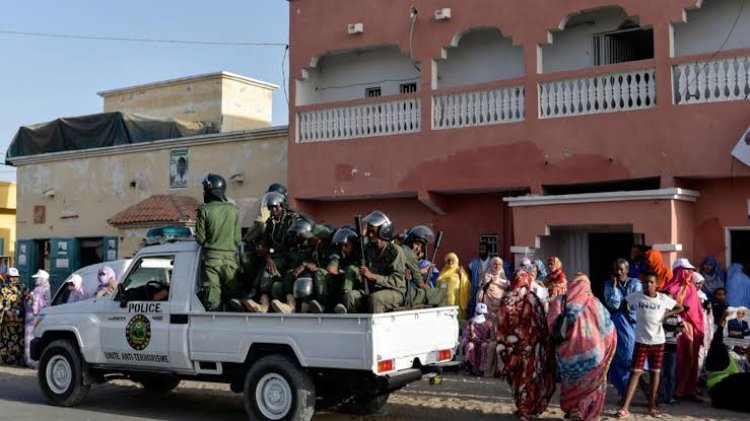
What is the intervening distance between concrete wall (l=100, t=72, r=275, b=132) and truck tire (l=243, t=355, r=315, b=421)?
1679 centimetres

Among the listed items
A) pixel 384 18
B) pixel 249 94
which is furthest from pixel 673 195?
pixel 249 94

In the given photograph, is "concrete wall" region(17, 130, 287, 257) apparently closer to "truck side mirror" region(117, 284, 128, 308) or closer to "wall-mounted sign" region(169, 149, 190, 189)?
"wall-mounted sign" region(169, 149, 190, 189)

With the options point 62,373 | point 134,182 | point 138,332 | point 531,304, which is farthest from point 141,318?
point 134,182

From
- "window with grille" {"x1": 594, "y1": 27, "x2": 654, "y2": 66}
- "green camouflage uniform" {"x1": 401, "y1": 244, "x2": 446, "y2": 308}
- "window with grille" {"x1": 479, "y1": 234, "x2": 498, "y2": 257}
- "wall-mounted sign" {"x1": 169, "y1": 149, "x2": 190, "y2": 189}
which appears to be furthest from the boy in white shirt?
"wall-mounted sign" {"x1": 169, "y1": 149, "x2": 190, "y2": 189}

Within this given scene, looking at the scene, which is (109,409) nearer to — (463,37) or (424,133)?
(424,133)

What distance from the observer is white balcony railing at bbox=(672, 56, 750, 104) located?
1188 centimetres

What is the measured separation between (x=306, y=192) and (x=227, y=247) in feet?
25.6

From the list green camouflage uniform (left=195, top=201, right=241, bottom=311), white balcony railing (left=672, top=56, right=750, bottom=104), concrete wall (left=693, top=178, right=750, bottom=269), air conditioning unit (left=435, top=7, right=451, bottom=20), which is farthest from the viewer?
air conditioning unit (left=435, top=7, right=451, bottom=20)

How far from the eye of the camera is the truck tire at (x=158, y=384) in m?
9.46

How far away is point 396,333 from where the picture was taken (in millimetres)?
7426

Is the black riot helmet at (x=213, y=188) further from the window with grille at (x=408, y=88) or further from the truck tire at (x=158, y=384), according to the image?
the window with grille at (x=408, y=88)

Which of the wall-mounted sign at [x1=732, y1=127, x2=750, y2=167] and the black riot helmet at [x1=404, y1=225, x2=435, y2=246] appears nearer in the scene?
the black riot helmet at [x1=404, y1=225, x2=435, y2=246]

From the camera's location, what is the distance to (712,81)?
12102 millimetres

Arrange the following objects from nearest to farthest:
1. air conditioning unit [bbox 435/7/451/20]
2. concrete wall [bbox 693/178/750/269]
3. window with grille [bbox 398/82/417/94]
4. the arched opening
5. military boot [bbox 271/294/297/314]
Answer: military boot [bbox 271/294/297/314] < concrete wall [bbox 693/178/750/269] < the arched opening < air conditioning unit [bbox 435/7/451/20] < window with grille [bbox 398/82/417/94]
